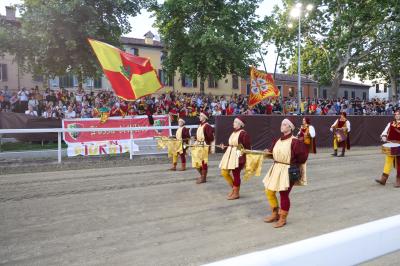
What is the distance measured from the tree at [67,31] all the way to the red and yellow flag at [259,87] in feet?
32.5

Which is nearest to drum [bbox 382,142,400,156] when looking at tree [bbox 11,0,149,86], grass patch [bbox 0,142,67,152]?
grass patch [bbox 0,142,67,152]

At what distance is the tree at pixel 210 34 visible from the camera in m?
26.4

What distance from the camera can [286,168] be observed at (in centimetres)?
680

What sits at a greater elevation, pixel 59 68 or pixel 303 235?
pixel 59 68

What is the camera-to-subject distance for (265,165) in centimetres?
1434

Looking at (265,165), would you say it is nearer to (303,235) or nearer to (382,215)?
(382,215)

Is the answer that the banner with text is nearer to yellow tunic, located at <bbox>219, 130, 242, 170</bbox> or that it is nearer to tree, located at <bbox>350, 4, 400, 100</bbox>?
yellow tunic, located at <bbox>219, 130, 242, 170</bbox>

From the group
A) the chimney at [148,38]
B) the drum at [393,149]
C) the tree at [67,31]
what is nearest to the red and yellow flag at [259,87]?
the drum at [393,149]

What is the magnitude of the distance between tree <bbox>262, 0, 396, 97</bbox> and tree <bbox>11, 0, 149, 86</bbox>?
19464 mm

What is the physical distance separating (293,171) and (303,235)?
3.40 feet

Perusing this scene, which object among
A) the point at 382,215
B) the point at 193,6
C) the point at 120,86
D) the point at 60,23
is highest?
the point at 193,6

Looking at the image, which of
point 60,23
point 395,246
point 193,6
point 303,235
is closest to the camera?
point 395,246

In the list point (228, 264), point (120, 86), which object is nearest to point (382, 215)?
point (228, 264)

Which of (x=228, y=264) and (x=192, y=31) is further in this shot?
(x=192, y=31)
